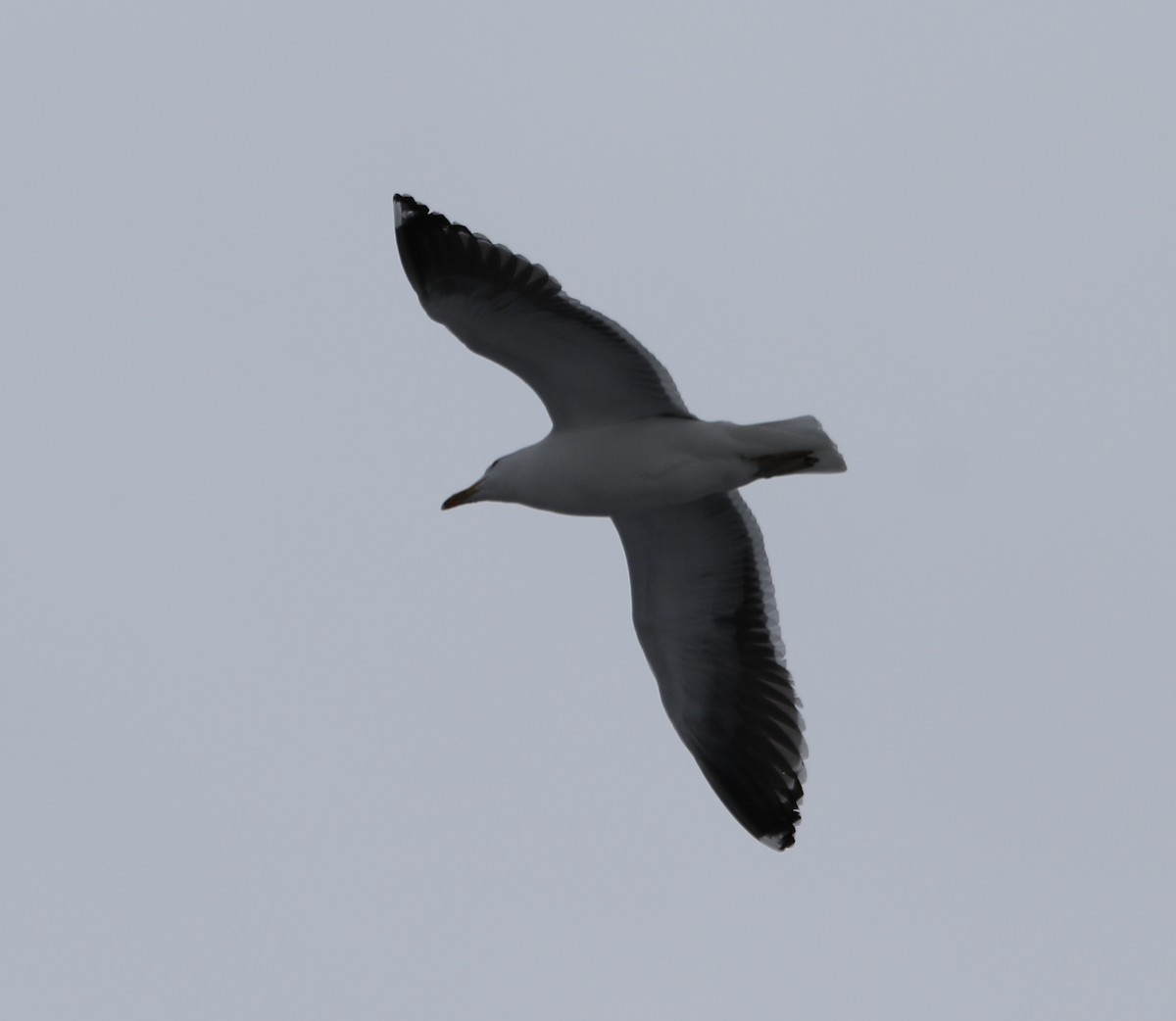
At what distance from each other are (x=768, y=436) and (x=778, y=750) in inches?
77.4

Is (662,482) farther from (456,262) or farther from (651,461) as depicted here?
(456,262)

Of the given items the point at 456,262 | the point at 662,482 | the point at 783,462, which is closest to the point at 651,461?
the point at 662,482

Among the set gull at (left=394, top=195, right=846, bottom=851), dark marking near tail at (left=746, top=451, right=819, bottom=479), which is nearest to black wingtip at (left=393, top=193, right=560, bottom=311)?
gull at (left=394, top=195, right=846, bottom=851)

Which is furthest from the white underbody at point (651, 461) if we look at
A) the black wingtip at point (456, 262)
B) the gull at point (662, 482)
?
the black wingtip at point (456, 262)

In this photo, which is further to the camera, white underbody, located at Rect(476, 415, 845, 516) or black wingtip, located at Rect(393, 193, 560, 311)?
white underbody, located at Rect(476, 415, 845, 516)

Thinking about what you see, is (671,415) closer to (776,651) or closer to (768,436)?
(768,436)

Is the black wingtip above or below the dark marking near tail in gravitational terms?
above

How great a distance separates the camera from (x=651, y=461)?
9812 millimetres

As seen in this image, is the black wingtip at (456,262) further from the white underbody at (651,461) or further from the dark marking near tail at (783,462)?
the dark marking near tail at (783,462)

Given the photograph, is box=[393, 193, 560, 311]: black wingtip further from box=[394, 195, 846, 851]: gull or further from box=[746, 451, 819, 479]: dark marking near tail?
box=[746, 451, 819, 479]: dark marking near tail

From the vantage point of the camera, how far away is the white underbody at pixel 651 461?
9789mm

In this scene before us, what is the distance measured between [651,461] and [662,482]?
13 centimetres

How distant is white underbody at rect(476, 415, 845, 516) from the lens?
979 cm

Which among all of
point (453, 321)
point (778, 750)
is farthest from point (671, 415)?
point (778, 750)
